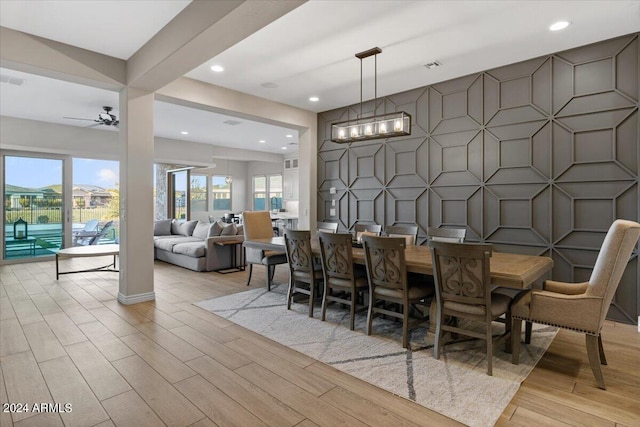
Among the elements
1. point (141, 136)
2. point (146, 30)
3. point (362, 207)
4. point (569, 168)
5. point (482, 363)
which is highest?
point (146, 30)

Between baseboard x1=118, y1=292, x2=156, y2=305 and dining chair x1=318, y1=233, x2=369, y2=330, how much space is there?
2.30 metres

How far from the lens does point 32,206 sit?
731cm

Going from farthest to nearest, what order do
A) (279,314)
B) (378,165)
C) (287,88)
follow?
(378,165), (287,88), (279,314)

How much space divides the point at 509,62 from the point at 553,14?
1.08m

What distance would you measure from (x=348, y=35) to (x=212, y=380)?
11.1ft

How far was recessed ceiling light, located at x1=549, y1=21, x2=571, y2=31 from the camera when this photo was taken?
326 cm

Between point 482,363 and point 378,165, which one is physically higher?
point 378,165

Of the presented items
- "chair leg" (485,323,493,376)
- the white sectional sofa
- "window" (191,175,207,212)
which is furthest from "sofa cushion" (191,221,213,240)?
"chair leg" (485,323,493,376)

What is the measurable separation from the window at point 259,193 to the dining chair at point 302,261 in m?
8.76

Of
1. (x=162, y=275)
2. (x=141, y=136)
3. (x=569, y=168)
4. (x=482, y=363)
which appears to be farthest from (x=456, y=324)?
(x=162, y=275)

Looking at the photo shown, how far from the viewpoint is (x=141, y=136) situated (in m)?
4.18

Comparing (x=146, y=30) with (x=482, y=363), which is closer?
(x=482, y=363)

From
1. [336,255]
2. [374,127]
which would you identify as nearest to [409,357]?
[336,255]

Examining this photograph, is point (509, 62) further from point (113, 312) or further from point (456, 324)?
point (113, 312)
